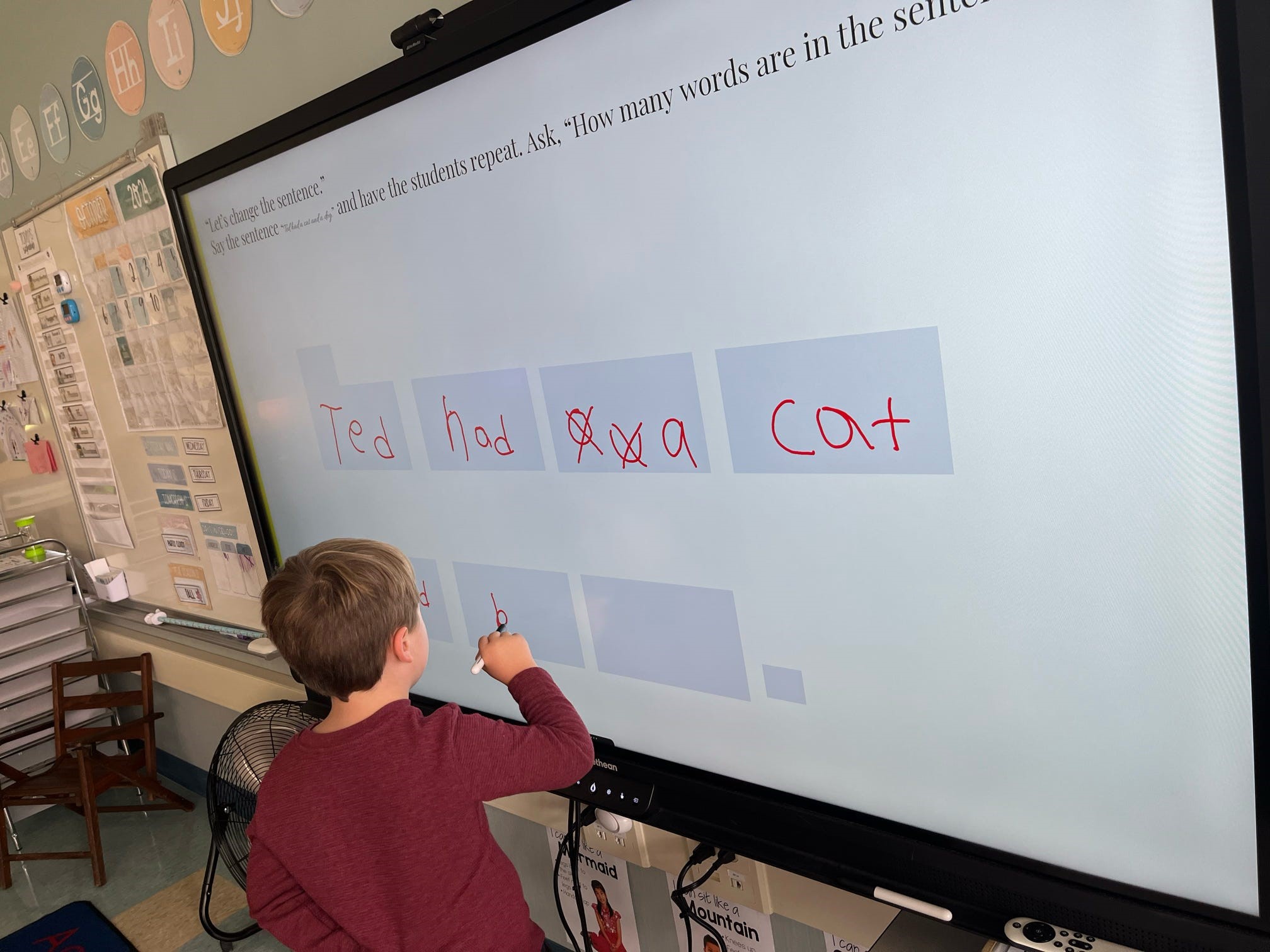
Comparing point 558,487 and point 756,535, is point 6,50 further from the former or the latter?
point 756,535

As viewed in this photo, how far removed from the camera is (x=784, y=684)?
116cm

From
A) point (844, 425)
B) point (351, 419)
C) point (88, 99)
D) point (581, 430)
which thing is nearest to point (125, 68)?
point (88, 99)

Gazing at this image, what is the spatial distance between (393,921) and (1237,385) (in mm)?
1204

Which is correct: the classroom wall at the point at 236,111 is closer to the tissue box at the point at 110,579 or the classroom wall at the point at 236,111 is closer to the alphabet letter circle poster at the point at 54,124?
the alphabet letter circle poster at the point at 54,124

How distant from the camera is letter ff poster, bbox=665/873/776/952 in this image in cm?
157

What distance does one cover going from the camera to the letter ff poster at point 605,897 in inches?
72.5

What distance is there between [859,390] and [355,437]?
1038mm

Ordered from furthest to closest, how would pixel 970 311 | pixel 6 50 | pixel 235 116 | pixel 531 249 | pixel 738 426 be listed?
pixel 6 50 → pixel 235 116 → pixel 531 249 → pixel 738 426 → pixel 970 311

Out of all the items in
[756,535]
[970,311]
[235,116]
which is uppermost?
[235,116]

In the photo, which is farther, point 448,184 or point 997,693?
point 448,184

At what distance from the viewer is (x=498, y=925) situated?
127cm

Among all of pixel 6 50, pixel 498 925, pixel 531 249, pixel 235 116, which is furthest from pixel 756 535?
pixel 6 50

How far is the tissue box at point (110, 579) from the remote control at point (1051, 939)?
2.98 meters

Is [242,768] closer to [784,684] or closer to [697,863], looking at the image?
[697,863]
